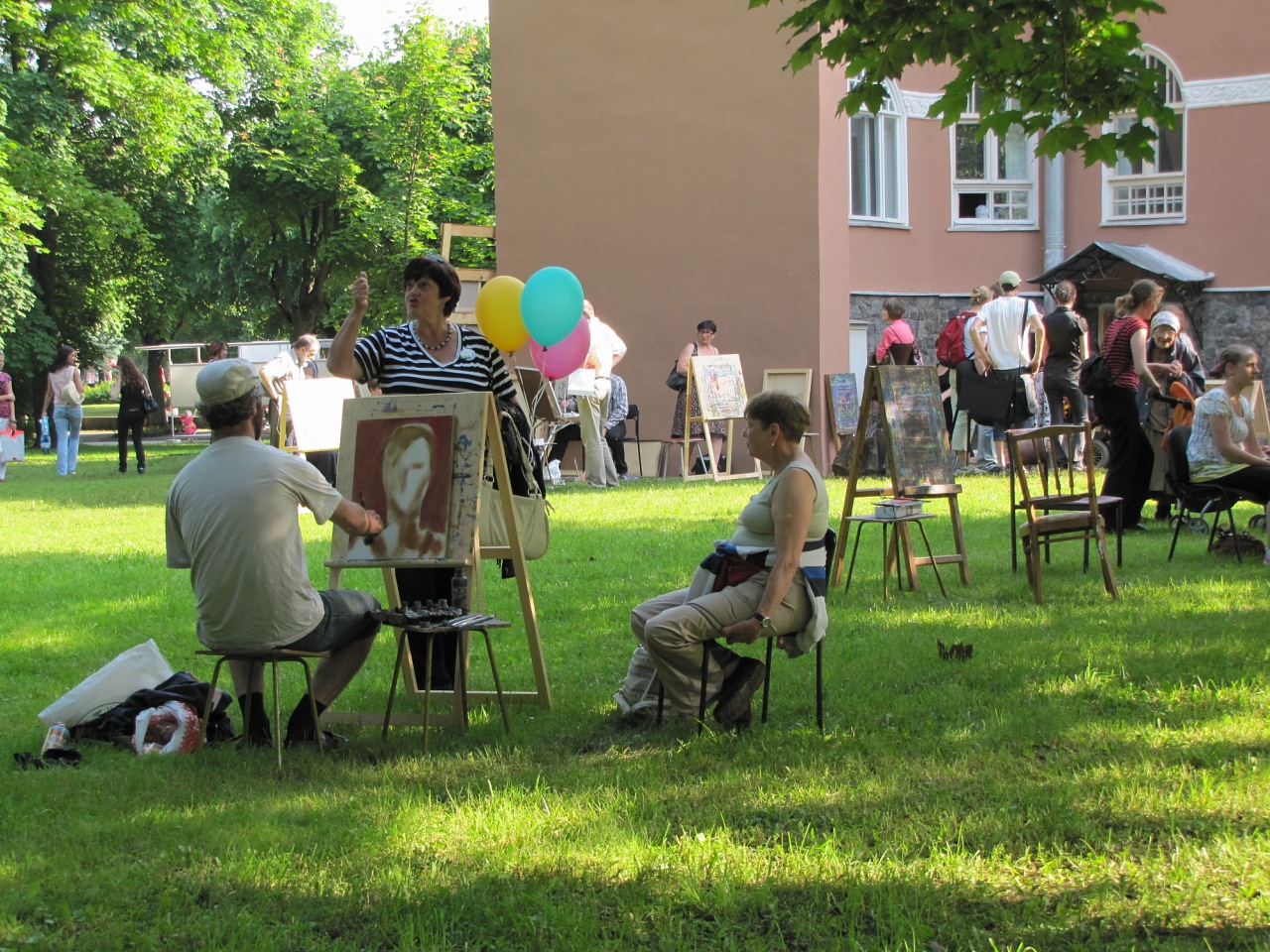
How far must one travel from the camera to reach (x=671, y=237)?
1845 cm

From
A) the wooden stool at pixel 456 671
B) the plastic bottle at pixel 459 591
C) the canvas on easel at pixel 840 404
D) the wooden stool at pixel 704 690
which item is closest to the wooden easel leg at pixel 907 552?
the wooden stool at pixel 704 690

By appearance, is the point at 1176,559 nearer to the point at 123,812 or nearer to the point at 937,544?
the point at 937,544

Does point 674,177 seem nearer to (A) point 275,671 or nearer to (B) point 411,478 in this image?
(B) point 411,478

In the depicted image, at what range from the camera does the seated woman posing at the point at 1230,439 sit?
970 cm

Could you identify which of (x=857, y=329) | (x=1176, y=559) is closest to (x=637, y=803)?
(x=1176, y=559)

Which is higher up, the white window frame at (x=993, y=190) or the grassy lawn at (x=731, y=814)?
the white window frame at (x=993, y=190)

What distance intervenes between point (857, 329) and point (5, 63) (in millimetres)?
22184

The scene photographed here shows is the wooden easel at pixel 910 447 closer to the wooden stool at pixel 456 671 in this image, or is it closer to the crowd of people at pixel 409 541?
the crowd of people at pixel 409 541

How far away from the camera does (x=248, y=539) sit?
5.43m

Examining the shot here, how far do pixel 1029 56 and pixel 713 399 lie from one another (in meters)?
10.3

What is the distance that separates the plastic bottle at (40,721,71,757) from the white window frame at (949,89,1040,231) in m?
21.8

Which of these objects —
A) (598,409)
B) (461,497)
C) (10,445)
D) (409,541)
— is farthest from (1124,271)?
(409,541)

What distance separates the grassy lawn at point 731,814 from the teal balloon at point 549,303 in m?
1.84

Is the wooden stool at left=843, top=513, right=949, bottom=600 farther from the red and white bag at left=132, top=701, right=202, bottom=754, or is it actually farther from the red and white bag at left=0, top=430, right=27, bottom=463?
the red and white bag at left=0, top=430, right=27, bottom=463
